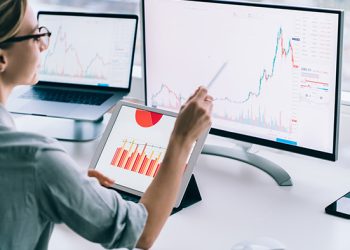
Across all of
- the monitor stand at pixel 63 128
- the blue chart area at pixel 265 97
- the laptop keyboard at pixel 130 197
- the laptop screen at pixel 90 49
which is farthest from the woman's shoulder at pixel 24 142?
the laptop screen at pixel 90 49

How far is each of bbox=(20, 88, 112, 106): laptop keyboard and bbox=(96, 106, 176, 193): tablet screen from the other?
37 centimetres

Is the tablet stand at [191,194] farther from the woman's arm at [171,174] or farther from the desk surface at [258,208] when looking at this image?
the woman's arm at [171,174]

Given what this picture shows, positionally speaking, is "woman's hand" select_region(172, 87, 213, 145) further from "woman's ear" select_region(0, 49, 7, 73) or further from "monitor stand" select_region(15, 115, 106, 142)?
"monitor stand" select_region(15, 115, 106, 142)

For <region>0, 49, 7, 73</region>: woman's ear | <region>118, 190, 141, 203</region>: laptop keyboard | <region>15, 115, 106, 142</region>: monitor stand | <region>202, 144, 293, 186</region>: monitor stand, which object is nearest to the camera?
<region>0, 49, 7, 73</region>: woman's ear

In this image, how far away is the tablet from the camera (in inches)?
51.9

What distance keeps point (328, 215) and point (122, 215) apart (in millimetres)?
573

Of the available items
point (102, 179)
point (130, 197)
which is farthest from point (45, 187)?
point (130, 197)

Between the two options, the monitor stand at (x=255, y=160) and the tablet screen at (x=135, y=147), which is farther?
the monitor stand at (x=255, y=160)

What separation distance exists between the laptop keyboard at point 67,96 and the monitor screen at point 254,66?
23 cm

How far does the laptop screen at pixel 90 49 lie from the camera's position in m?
1.78

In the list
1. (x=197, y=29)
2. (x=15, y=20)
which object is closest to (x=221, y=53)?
(x=197, y=29)

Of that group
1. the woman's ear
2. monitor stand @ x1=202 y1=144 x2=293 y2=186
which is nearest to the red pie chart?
monitor stand @ x1=202 y1=144 x2=293 y2=186

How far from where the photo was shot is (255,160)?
1530mm

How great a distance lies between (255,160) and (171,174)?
22.7 inches
